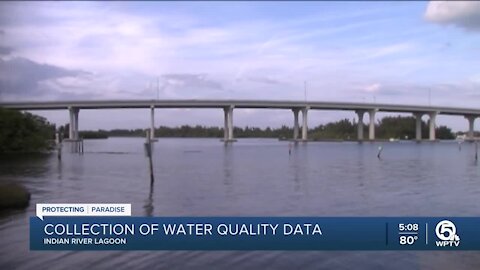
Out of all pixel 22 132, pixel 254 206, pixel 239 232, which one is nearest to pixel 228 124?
pixel 22 132

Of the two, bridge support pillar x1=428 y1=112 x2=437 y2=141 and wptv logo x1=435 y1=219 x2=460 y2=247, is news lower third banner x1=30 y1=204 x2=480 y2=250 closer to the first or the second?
wptv logo x1=435 y1=219 x2=460 y2=247

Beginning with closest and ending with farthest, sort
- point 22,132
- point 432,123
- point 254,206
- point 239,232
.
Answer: point 239,232 < point 254,206 < point 22,132 < point 432,123

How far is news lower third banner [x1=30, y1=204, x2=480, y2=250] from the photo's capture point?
725cm

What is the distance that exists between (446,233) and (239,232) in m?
3.06

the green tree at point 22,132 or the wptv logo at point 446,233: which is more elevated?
the green tree at point 22,132

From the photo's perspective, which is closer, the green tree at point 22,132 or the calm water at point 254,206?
the calm water at point 254,206

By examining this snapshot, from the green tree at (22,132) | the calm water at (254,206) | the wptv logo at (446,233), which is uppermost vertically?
the green tree at (22,132)

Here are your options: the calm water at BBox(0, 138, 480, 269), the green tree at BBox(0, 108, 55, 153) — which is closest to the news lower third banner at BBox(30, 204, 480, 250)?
the calm water at BBox(0, 138, 480, 269)

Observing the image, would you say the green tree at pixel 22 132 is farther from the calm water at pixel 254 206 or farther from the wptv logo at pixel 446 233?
the wptv logo at pixel 446 233

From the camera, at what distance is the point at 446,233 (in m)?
7.34

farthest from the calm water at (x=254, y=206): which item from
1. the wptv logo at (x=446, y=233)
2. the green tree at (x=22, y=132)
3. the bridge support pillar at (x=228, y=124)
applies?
the bridge support pillar at (x=228, y=124)

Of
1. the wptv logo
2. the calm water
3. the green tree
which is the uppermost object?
the green tree

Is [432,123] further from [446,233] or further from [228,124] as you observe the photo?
[446,233]

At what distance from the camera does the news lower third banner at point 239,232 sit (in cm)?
725
